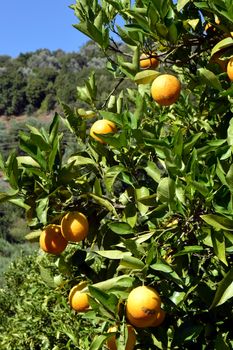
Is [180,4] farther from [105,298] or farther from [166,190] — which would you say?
[105,298]

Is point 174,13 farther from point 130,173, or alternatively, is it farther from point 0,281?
point 0,281

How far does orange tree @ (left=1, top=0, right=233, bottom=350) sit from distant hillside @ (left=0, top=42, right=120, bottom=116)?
3624 centimetres

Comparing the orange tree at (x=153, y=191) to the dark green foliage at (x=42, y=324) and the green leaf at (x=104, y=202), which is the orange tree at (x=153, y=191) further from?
the dark green foliage at (x=42, y=324)

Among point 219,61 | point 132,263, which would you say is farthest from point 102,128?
point 132,263

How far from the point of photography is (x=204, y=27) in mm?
1990

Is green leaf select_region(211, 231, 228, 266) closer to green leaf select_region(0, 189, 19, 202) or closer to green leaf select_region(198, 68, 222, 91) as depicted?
green leaf select_region(198, 68, 222, 91)

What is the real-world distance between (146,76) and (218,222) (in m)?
0.70

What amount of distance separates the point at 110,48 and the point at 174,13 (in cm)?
38

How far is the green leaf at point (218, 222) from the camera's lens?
132 cm

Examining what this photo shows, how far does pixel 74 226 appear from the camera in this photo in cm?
164

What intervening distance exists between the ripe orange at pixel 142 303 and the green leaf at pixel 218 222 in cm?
28

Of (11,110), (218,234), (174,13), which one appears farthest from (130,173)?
(11,110)

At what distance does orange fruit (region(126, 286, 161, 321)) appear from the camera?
4.65 feet

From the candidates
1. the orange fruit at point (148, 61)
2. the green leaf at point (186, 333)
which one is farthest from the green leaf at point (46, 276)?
the orange fruit at point (148, 61)
